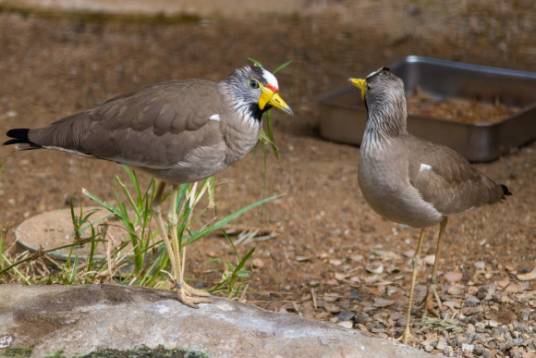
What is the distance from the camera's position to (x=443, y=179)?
195 inches

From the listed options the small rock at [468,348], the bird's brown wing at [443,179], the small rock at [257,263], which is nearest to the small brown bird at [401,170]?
the bird's brown wing at [443,179]

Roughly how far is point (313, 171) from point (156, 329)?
3342 mm

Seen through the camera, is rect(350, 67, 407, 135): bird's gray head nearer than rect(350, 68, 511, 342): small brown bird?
No

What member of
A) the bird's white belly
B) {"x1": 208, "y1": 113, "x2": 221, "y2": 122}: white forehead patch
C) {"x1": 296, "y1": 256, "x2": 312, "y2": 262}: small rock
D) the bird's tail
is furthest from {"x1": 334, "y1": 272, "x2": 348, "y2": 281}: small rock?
the bird's tail

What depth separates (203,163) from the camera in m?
4.49

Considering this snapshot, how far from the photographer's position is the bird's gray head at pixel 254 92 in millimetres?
4508

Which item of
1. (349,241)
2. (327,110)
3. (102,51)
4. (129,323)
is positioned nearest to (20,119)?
(102,51)

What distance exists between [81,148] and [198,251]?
5.50ft

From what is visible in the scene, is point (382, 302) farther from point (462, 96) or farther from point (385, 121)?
point (462, 96)

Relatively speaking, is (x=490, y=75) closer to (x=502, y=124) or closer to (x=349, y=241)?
(x=502, y=124)

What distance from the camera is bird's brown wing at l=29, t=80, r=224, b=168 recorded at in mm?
4527

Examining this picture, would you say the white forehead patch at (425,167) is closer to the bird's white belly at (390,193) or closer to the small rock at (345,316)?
the bird's white belly at (390,193)

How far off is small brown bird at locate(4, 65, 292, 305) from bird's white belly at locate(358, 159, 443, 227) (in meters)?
0.56

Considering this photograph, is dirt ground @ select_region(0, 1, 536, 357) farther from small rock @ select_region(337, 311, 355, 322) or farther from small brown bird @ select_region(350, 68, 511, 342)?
small brown bird @ select_region(350, 68, 511, 342)
